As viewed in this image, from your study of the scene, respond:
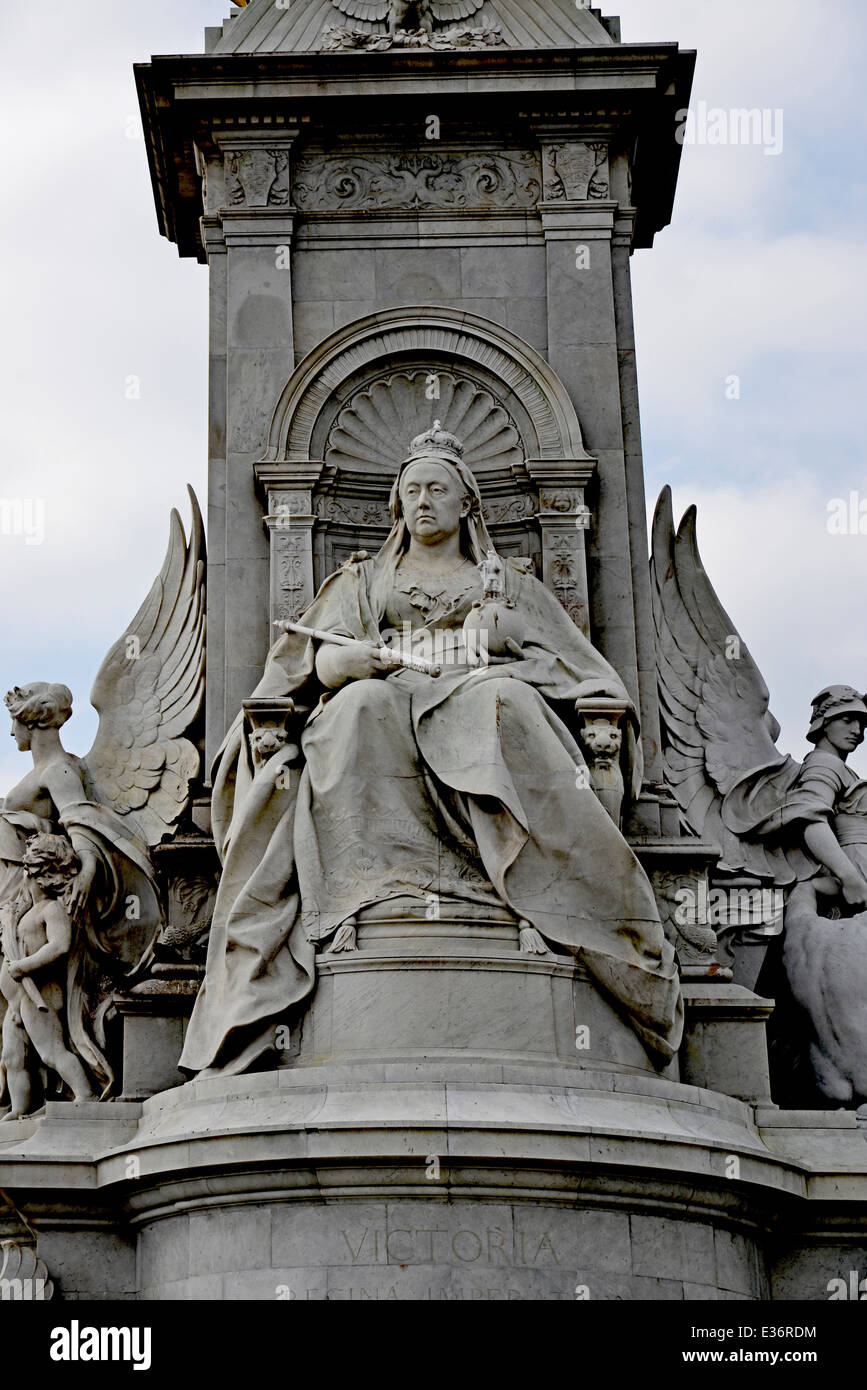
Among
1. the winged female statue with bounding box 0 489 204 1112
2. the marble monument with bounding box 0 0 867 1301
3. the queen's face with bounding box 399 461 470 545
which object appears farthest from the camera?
the queen's face with bounding box 399 461 470 545

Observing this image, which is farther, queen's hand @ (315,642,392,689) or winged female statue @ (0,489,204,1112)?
winged female statue @ (0,489,204,1112)

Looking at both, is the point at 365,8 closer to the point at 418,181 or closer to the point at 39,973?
the point at 418,181

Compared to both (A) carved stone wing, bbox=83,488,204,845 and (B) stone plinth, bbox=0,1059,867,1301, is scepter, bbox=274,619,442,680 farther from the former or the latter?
(B) stone plinth, bbox=0,1059,867,1301

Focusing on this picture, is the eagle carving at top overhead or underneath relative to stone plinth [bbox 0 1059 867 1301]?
overhead

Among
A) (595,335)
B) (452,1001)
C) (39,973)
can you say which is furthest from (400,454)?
(452,1001)

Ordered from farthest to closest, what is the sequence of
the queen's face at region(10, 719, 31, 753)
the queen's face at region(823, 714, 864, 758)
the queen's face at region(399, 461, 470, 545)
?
the queen's face at region(823, 714, 864, 758) < the queen's face at region(10, 719, 31, 753) < the queen's face at region(399, 461, 470, 545)

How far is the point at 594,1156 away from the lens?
1342cm

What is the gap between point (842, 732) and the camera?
693 inches

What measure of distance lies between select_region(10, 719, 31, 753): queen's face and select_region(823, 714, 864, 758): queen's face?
6.01 m

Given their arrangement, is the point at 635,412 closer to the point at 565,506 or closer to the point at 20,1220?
the point at 565,506

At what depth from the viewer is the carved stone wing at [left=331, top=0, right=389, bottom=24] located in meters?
18.6

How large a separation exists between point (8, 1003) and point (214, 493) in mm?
4213

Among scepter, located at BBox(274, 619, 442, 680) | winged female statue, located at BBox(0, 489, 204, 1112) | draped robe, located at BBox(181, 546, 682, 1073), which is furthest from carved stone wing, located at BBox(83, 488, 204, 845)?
draped robe, located at BBox(181, 546, 682, 1073)

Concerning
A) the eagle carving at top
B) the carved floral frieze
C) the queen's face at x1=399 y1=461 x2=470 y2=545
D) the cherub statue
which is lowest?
the cherub statue
